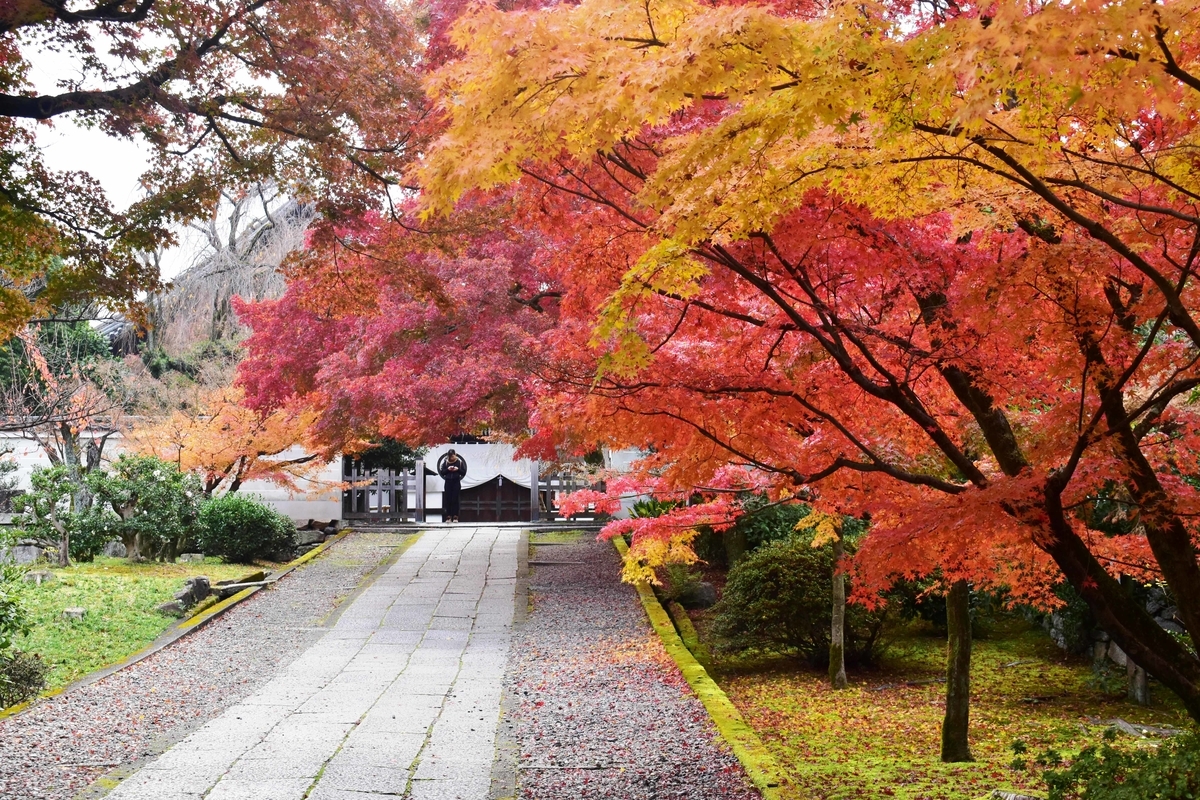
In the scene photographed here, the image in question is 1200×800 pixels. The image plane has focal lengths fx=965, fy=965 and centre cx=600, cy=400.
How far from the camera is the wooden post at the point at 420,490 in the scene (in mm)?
18953

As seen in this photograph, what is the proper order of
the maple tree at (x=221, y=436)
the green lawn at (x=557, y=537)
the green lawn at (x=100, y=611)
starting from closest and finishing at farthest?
the green lawn at (x=100, y=611) → the maple tree at (x=221, y=436) → the green lawn at (x=557, y=537)

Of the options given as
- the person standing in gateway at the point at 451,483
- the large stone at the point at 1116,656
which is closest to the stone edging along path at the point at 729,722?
the large stone at the point at 1116,656

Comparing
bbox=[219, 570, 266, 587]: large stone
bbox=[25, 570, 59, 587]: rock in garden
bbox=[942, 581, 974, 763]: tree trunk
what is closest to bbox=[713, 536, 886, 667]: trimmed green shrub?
bbox=[942, 581, 974, 763]: tree trunk

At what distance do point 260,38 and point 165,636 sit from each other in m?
5.68

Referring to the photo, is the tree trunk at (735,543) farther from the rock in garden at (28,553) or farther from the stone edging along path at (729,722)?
the rock in garden at (28,553)

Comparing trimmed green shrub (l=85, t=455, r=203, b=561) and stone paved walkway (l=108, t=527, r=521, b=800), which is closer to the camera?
stone paved walkway (l=108, t=527, r=521, b=800)

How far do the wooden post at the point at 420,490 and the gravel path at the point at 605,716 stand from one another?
837 cm

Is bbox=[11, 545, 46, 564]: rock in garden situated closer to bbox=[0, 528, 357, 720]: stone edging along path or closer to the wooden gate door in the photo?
bbox=[0, 528, 357, 720]: stone edging along path

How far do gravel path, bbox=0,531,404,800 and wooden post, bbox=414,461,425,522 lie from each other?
23.9ft

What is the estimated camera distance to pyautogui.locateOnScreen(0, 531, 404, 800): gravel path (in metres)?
5.23

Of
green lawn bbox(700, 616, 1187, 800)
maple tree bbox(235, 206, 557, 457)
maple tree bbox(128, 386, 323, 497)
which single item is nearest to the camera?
green lawn bbox(700, 616, 1187, 800)

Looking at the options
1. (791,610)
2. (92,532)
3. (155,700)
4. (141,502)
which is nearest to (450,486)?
(141,502)

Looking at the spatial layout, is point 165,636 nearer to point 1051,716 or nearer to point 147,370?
point 1051,716

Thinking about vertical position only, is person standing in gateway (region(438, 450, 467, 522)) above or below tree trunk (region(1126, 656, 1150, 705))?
above
